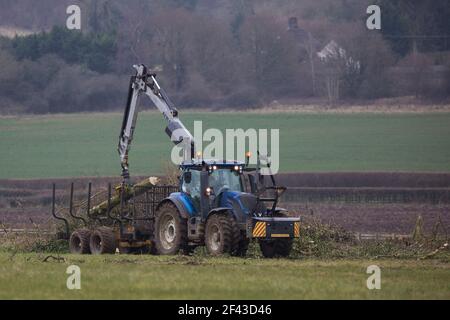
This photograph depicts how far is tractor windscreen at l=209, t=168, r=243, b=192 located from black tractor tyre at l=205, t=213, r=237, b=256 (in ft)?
2.78

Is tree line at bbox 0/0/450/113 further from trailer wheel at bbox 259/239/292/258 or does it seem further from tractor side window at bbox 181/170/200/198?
trailer wheel at bbox 259/239/292/258

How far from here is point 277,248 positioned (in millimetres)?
24766

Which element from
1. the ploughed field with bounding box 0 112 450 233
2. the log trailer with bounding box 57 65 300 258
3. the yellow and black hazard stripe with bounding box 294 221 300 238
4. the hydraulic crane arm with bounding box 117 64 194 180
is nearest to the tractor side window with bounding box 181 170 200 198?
the log trailer with bounding box 57 65 300 258

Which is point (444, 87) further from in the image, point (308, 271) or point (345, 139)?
point (308, 271)

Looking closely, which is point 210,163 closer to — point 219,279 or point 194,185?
point 194,185

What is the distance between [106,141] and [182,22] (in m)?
17.0

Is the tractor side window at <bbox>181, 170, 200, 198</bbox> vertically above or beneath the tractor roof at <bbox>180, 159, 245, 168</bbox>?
beneath

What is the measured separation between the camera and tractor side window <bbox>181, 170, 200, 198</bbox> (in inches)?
986

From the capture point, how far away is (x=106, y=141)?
67125mm

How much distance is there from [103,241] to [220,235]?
325 centimetres

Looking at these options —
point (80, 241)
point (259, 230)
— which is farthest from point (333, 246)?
point (80, 241)

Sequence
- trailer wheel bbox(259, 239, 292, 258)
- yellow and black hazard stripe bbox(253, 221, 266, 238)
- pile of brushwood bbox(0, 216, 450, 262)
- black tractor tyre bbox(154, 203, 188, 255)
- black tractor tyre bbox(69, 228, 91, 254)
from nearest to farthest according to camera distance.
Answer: yellow and black hazard stripe bbox(253, 221, 266, 238), trailer wheel bbox(259, 239, 292, 258), pile of brushwood bbox(0, 216, 450, 262), black tractor tyre bbox(154, 203, 188, 255), black tractor tyre bbox(69, 228, 91, 254)

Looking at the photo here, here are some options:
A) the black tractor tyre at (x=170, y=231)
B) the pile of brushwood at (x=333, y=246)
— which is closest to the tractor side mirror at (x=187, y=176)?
the black tractor tyre at (x=170, y=231)

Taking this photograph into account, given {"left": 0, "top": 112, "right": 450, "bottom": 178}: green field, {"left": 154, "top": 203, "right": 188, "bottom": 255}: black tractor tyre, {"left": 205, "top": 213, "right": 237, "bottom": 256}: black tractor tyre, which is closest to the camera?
{"left": 205, "top": 213, "right": 237, "bottom": 256}: black tractor tyre
